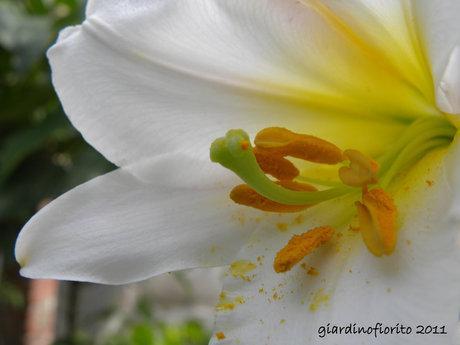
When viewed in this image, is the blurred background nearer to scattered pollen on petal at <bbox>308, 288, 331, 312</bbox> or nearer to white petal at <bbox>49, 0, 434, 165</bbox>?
white petal at <bbox>49, 0, 434, 165</bbox>

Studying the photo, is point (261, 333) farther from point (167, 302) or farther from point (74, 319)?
point (167, 302)

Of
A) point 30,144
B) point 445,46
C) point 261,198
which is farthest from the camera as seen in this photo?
point 30,144

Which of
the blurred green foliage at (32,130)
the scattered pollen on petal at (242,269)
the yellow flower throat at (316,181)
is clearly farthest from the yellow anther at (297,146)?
the blurred green foliage at (32,130)

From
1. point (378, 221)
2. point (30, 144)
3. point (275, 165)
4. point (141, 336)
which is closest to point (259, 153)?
point (275, 165)

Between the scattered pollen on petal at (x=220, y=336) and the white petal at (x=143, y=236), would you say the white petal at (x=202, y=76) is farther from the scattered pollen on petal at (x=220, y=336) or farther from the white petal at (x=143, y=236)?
the scattered pollen on petal at (x=220, y=336)

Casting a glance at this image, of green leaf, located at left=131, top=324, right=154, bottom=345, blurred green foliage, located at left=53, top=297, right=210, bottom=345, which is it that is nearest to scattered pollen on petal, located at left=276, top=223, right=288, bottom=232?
blurred green foliage, located at left=53, top=297, right=210, bottom=345

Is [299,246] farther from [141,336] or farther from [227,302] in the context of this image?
[141,336]
